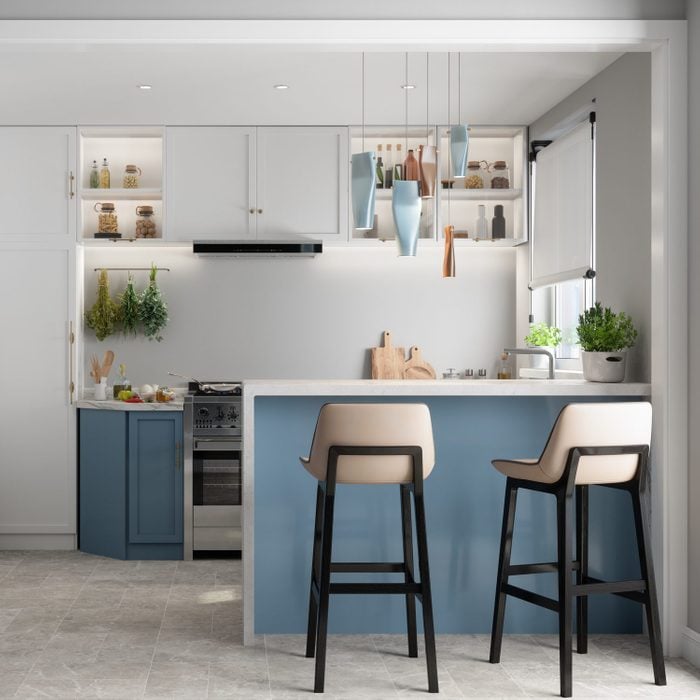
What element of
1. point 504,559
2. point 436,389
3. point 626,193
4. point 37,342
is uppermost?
point 626,193

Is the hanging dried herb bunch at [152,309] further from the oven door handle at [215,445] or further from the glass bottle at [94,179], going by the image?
the oven door handle at [215,445]

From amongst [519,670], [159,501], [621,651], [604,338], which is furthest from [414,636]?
[159,501]

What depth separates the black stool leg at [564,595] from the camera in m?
3.15

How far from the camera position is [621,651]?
3664 millimetres

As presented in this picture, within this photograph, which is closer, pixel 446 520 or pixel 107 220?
pixel 446 520

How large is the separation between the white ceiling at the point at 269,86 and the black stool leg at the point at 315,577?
2120 mm

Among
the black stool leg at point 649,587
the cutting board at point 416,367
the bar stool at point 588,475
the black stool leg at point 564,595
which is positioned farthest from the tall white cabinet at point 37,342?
the black stool leg at point 649,587

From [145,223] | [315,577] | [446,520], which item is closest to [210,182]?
[145,223]

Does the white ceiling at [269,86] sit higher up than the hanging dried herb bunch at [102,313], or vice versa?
the white ceiling at [269,86]

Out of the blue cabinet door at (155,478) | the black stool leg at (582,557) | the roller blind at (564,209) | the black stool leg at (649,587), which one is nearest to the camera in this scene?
the black stool leg at (649,587)

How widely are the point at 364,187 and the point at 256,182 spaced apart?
2178 mm

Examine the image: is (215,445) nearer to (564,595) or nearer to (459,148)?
(459,148)

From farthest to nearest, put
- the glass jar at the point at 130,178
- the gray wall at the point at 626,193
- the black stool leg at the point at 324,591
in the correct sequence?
the glass jar at the point at 130,178 < the gray wall at the point at 626,193 < the black stool leg at the point at 324,591

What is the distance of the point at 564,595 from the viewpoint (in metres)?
3.17
